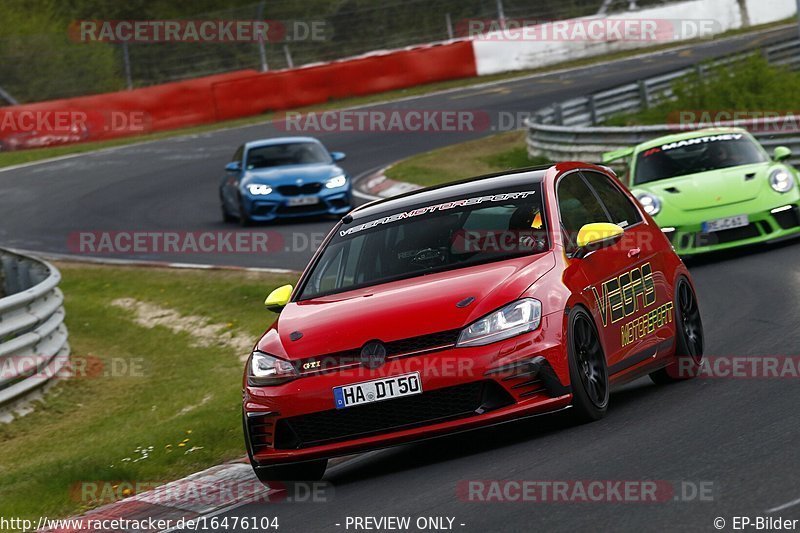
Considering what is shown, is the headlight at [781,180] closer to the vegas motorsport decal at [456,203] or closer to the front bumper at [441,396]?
the vegas motorsport decal at [456,203]

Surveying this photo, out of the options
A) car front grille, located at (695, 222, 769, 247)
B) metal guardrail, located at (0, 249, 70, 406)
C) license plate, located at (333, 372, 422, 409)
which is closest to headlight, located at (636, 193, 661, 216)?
car front grille, located at (695, 222, 769, 247)

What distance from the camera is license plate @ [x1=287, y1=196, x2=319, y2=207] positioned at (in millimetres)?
22328

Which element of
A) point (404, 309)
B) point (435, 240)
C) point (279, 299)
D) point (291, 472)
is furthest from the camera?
point (279, 299)

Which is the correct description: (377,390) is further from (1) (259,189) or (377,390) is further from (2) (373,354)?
(1) (259,189)

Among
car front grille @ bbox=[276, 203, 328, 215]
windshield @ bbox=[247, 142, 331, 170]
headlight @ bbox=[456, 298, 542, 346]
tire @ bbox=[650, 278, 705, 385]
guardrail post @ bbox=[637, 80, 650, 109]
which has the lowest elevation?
guardrail post @ bbox=[637, 80, 650, 109]

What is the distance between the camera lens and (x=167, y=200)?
2678 centimetres

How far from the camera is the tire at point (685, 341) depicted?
9.37 meters

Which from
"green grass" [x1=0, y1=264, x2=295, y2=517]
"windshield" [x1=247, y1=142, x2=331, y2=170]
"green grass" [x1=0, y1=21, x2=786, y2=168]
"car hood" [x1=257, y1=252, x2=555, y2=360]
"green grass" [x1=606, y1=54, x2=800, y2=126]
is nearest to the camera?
"car hood" [x1=257, y1=252, x2=555, y2=360]

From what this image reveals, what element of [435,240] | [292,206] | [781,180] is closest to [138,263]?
[292,206]

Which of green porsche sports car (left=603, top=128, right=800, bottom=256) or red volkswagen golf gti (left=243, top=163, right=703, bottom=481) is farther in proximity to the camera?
green porsche sports car (left=603, top=128, right=800, bottom=256)

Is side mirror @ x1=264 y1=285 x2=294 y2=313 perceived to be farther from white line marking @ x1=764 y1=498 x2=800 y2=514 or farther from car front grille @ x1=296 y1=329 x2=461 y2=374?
white line marking @ x1=764 y1=498 x2=800 y2=514

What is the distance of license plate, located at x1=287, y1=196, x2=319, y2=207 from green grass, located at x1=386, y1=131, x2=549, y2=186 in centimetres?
337

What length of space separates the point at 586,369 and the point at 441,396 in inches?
37.2

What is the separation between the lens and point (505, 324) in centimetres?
746
